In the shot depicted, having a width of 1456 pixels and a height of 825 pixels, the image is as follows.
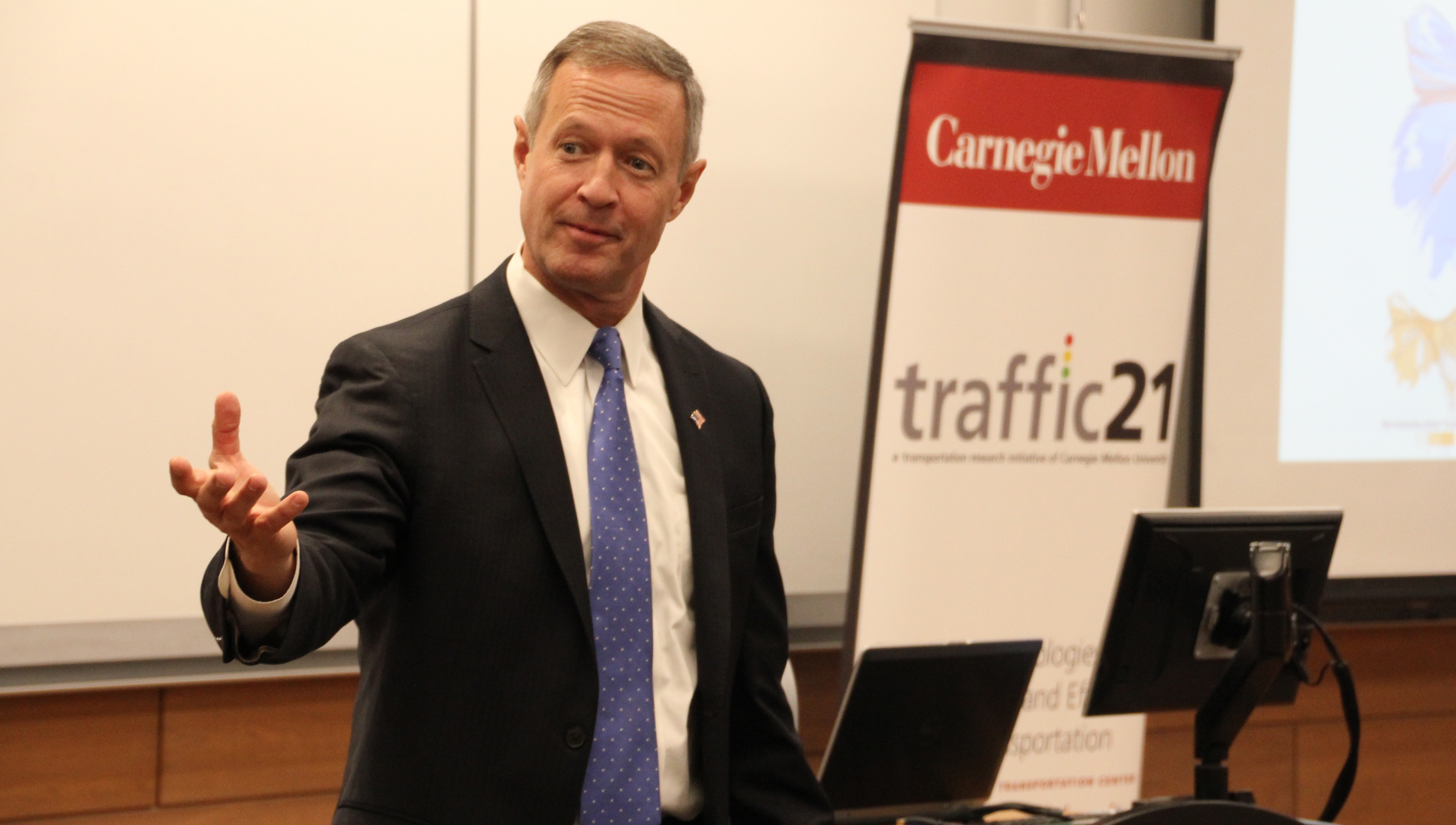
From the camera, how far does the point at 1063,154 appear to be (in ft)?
10.5

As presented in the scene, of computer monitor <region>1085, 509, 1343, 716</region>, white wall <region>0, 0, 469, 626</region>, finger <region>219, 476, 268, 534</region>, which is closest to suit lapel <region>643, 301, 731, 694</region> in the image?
finger <region>219, 476, 268, 534</region>

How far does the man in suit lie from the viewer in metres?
1.56

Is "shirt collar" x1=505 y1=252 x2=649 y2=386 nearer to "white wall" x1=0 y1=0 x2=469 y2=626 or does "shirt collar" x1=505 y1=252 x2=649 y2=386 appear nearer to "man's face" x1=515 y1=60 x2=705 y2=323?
"man's face" x1=515 y1=60 x2=705 y2=323

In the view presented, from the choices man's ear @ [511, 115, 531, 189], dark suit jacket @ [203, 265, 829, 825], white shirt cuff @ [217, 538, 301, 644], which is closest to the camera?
white shirt cuff @ [217, 538, 301, 644]

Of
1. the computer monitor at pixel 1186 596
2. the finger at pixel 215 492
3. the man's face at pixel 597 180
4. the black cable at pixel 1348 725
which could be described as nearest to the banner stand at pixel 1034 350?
the computer monitor at pixel 1186 596

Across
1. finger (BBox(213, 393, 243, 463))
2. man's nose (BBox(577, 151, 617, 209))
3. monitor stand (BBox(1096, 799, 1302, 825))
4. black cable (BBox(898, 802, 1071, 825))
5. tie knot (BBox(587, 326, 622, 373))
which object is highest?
man's nose (BBox(577, 151, 617, 209))

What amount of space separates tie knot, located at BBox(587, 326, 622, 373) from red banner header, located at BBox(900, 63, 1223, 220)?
146cm

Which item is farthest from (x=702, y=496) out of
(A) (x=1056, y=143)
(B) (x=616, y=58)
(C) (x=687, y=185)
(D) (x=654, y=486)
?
(A) (x=1056, y=143)

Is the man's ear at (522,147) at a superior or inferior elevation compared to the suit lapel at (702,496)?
superior

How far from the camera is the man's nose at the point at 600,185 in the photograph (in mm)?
1700

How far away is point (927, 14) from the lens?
367cm

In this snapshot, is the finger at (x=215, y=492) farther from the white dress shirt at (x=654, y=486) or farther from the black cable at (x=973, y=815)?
the black cable at (x=973, y=815)

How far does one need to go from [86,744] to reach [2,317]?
3.20ft

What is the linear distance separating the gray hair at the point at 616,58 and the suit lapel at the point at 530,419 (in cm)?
29
